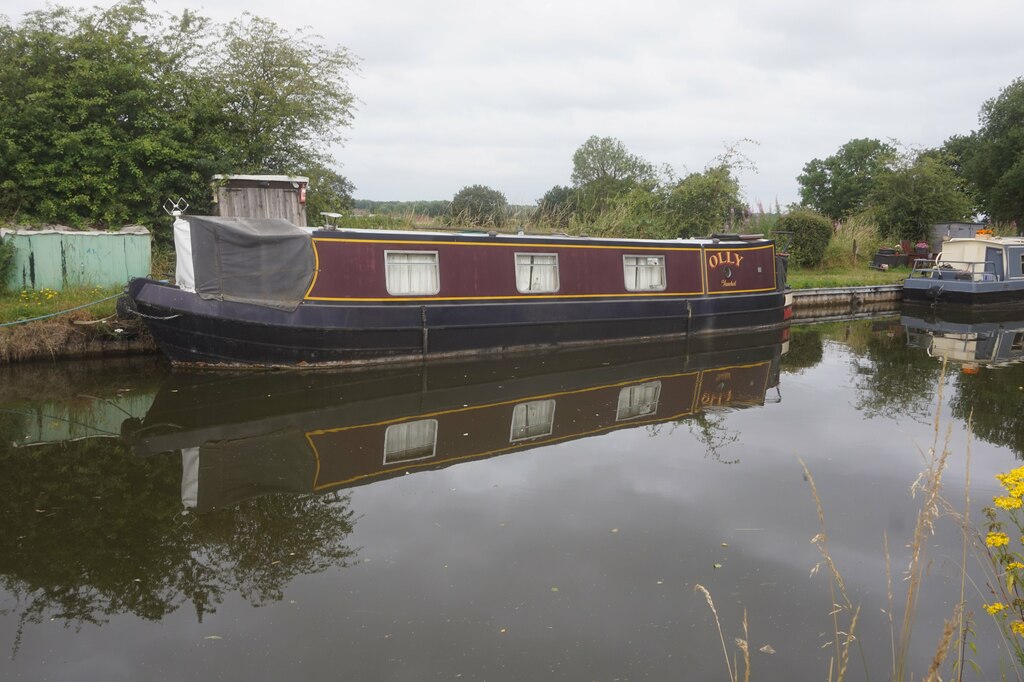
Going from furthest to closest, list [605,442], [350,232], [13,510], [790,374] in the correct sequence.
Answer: [790,374] < [350,232] < [605,442] < [13,510]

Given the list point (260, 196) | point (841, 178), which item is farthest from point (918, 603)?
point (841, 178)

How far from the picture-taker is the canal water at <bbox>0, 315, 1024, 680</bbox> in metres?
3.68

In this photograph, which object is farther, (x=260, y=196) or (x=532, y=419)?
(x=260, y=196)

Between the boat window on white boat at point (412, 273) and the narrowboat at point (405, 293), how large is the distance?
0.6 inches

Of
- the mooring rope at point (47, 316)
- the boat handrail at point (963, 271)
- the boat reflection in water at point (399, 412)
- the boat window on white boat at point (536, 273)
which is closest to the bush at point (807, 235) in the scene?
the boat handrail at point (963, 271)

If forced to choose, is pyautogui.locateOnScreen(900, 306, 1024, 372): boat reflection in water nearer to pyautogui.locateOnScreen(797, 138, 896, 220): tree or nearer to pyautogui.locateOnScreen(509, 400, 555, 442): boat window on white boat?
pyautogui.locateOnScreen(509, 400, 555, 442): boat window on white boat

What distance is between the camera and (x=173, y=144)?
11.5 metres

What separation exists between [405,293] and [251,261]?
2.07m

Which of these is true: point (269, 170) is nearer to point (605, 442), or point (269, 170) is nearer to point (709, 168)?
point (605, 442)

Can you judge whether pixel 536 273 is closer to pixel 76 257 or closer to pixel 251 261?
pixel 251 261

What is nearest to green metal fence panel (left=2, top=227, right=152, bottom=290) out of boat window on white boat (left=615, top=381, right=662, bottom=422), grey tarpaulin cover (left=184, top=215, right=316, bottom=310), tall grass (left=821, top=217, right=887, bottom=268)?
grey tarpaulin cover (left=184, top=215, right=316, bottom=310)

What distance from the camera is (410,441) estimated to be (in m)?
6.96

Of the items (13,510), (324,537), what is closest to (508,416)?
(324,537)

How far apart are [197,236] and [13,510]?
178 inches
